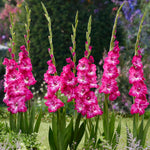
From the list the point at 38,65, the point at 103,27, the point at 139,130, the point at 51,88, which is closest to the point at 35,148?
the point at 51,88

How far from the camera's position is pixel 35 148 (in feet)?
10.6

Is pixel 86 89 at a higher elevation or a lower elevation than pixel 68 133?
higher

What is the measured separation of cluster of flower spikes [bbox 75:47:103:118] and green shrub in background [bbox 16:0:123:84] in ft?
10.2

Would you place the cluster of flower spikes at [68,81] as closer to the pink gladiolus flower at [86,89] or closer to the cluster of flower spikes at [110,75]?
the pink gladiolus flower at [86,89]

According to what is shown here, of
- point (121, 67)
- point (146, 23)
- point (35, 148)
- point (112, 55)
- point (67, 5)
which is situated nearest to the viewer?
point (112, 55)

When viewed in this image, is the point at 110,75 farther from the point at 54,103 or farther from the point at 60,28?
the point at 60,28

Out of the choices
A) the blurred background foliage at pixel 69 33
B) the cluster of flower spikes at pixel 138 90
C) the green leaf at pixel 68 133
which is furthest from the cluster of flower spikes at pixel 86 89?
the blurred background foliage at pixel 69 33

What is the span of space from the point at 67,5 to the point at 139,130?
3.93 metres

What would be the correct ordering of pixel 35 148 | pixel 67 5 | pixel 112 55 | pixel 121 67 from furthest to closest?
pixel 121 67
pixel 67 5
pixel 35 148
pixel 112 55

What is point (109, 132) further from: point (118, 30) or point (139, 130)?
point (118, 30)

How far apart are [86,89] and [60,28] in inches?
142

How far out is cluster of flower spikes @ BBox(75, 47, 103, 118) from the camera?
2.94 m

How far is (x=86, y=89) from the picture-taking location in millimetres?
2945

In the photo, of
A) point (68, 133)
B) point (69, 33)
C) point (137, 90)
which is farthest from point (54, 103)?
point (69, 33)
